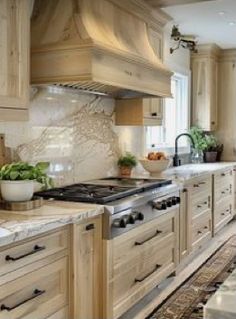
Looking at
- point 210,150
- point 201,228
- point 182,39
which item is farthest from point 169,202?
point 210,150

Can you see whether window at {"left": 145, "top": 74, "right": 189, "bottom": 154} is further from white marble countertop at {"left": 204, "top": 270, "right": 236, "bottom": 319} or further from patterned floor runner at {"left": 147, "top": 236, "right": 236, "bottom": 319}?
white marble countertop at {"left": 204, "top": 270, "right": 236, "bottom": 319}

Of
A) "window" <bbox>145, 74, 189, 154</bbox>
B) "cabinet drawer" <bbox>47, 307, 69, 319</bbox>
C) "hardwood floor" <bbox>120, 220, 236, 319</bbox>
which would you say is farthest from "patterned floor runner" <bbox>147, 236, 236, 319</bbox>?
"window" <bbox>145, 74, 189, 154</bbox>

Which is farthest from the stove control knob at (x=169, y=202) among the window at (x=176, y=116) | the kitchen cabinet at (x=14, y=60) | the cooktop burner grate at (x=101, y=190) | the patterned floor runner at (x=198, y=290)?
the window at (x=176, y=116)

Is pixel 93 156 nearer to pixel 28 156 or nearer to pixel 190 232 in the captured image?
pixel 28 156

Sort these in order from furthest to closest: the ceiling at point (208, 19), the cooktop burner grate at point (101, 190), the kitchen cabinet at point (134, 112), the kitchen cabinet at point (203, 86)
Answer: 1. the kitchen cabinet at point (203, 86)
2. the ceiling at point (208, 19)
3. the kitchen cabinet at point (134, 112)
4. the cooktop burner grate at point (101, 190)

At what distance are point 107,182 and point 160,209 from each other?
1.91 feet

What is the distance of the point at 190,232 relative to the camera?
4473mm

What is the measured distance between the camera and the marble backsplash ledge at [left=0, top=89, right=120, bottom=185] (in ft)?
10.2

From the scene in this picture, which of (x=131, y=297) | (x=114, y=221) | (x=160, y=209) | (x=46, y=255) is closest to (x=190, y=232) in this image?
(x=160, y=209)

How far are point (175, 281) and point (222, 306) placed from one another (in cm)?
311

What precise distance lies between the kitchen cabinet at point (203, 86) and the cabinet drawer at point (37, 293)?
4620 millimetres

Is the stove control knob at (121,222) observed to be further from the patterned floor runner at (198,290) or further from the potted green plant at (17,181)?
the patterned floor runner at (198,290)

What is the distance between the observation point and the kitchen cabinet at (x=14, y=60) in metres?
2.39

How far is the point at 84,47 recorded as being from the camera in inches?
114
